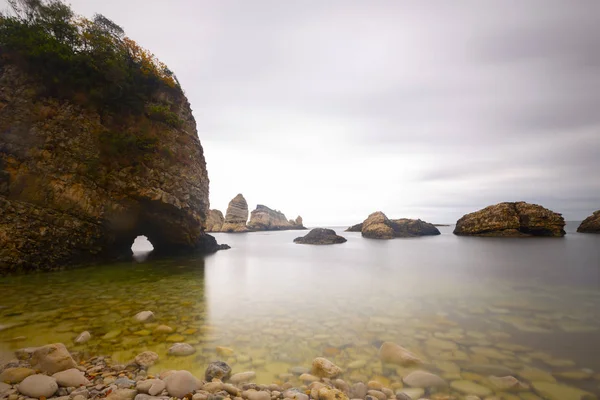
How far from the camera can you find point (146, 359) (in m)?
4.32

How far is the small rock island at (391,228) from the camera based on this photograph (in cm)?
4828

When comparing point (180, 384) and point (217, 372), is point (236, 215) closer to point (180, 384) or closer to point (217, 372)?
point (217, 372)

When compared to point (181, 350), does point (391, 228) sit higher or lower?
higher

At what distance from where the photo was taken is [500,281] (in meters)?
12.0

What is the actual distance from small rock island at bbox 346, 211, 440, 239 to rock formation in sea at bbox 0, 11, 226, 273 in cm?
3609

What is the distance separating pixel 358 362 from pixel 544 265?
62.3 feet

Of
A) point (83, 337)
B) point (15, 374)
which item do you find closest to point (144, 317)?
point (83, 337)

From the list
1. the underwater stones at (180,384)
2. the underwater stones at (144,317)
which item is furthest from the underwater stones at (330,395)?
the underwater stones at (144,317)

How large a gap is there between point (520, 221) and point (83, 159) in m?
54.8

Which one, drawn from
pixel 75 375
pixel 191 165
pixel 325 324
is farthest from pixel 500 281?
pixel 191 165

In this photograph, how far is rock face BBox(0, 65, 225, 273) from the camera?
13539mm

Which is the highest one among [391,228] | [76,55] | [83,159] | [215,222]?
[76,55]

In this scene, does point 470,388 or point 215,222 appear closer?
point 470,388

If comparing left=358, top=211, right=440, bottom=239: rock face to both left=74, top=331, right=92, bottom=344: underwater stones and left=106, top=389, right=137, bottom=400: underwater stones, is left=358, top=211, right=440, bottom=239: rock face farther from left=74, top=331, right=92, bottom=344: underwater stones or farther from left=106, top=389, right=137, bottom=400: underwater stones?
left=106, top=389, right=137, bottom=400: underwater stones
